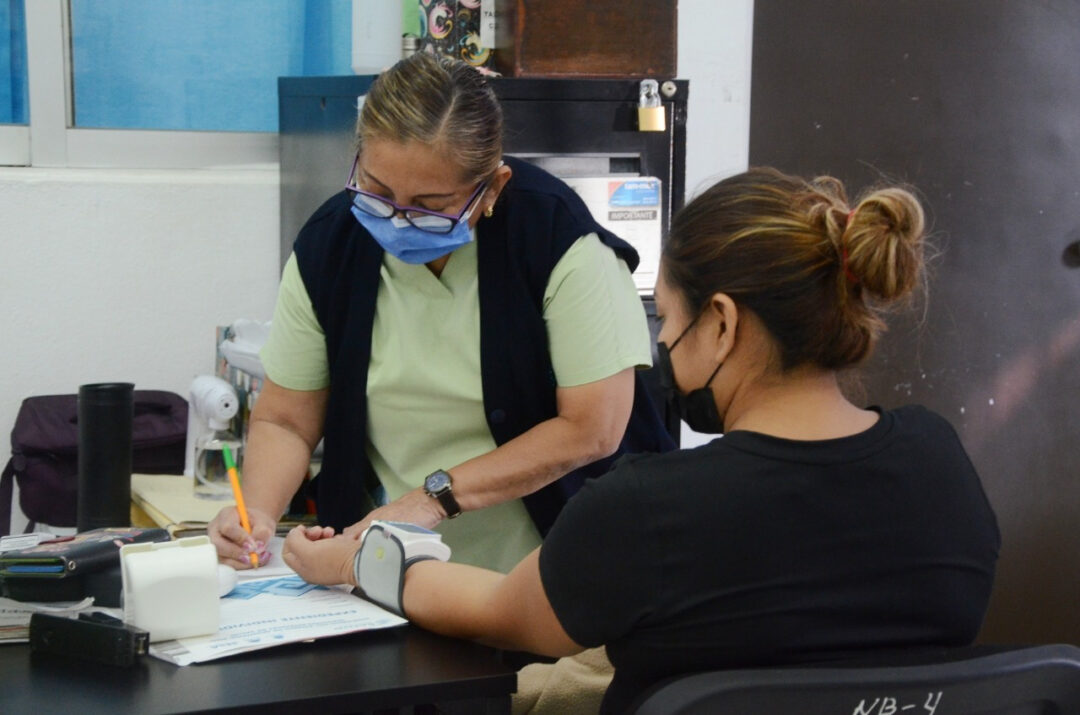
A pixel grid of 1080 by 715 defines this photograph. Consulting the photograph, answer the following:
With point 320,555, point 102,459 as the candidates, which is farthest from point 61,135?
point 320,555

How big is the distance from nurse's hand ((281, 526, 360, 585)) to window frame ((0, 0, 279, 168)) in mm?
1635

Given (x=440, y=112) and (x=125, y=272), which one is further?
(x=125, y=272)

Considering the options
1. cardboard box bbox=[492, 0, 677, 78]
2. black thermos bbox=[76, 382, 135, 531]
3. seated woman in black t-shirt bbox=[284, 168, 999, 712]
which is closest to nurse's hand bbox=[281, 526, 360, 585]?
seated woman in black t-shirt bbox=[284, 168, 999, 712]

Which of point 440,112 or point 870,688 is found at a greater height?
point 440,112

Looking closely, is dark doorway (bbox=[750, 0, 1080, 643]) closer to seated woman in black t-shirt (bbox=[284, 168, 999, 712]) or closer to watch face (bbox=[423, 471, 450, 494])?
watch face (bbox=[423, 471, 450, 494])

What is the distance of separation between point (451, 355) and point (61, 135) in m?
1.53

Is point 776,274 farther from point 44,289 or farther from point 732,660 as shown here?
point 44,289

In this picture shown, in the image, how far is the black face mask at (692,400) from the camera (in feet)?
4.49

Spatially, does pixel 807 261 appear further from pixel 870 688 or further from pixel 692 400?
pixel 870 688

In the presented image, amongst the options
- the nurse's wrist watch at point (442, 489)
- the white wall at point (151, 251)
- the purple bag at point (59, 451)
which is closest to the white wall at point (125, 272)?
the white wall at point (151, 251)

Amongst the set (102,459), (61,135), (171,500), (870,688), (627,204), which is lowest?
(171,500)

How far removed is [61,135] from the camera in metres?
2.94

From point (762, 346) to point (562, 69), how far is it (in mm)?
1323

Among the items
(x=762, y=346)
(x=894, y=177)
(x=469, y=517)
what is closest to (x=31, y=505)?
(x=469, y=517)
